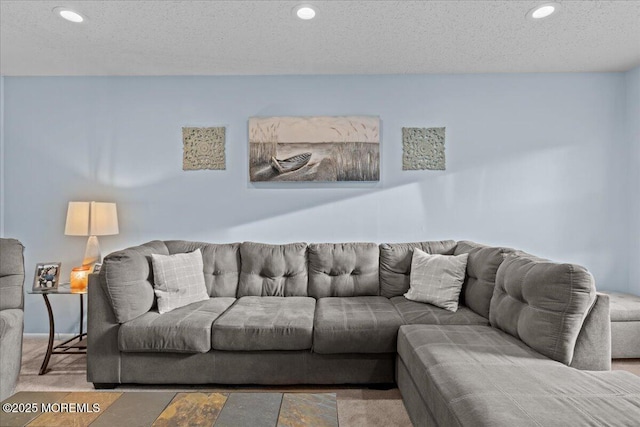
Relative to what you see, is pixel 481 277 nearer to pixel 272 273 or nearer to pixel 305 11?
pixel 272 273

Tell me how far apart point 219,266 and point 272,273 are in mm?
433

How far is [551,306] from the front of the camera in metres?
1.92

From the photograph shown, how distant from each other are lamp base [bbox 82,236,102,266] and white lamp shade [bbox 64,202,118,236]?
0.40 ft

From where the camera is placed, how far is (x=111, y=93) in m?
3.66

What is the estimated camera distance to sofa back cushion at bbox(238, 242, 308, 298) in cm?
317

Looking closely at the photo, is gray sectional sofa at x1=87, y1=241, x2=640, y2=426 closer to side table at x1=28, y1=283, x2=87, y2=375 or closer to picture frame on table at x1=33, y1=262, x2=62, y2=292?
side table at x1=28, y1=283, x2=87, y2=375

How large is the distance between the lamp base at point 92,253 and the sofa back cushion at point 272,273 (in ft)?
4.09

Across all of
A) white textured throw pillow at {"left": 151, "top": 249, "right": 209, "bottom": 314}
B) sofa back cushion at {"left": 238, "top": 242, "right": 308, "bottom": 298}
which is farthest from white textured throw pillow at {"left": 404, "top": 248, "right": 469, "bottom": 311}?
white textured throw pillow at {"left": 151, "top": 249, "right": 209, "bottom": 314}

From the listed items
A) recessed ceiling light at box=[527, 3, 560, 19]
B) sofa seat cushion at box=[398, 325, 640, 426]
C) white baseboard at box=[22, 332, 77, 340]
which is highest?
recessed ceiling light at box=[527, 3, 560, 19]

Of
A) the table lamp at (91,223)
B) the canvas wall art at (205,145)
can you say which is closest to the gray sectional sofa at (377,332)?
the table lamp at (91,223)

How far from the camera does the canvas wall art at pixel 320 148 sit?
3590 millimetres

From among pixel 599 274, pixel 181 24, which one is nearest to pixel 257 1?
pixel 181 24

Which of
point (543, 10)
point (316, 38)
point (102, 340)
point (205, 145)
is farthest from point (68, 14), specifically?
point (543, 10)

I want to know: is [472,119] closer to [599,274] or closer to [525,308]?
[599,274]
